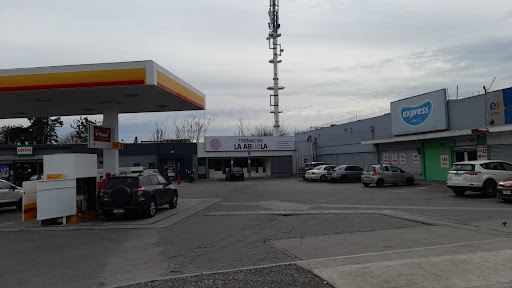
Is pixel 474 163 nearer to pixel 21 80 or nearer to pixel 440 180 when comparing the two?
pixel 440 180

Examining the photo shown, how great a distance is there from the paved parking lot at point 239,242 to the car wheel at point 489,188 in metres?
1.98

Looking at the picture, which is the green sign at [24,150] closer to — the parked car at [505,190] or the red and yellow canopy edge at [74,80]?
the red and yellow canopy edge at [74,80]

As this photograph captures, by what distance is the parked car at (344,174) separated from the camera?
31734 mm

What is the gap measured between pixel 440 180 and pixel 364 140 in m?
10.8

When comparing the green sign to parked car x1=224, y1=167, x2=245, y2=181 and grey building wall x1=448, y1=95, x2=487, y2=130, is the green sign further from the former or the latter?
grey building wall x1=448, y1=95, x2=487, y2=130

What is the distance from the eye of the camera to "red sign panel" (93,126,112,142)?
15.9 meters

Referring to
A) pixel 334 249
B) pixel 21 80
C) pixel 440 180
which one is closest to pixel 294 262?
pixel 334 249

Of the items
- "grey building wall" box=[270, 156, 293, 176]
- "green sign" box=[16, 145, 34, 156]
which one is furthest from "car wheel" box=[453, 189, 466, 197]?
"green sign" box=[16, 145, 34, 156]

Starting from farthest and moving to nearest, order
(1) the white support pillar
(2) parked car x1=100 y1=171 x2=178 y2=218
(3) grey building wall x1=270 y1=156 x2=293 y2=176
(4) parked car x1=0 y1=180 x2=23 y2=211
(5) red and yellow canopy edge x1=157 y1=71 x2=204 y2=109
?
(3) grey building wall x1=270 y1=156 x2=293 y2=176
(4) parked car x1=0 y1=180 x2=23 y2=211
(1) the white support pillar
(5) red and yellow canopy edge x1=157 y1=71 x2=204 y2=109
(2) parked car x1=100 y1=171 x2=178 y2=218

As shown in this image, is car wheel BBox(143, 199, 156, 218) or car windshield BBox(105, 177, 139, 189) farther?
car wheel BBox(143, 199, 156, 218)

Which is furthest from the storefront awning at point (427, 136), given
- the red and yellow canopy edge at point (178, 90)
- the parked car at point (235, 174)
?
the red and yellow canopy edge at point (178, 90)

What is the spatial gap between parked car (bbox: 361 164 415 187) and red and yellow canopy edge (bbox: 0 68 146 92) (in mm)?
17164

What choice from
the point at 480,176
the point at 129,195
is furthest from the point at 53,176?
the point at 480,176

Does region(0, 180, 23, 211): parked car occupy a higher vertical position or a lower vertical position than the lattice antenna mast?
lower
